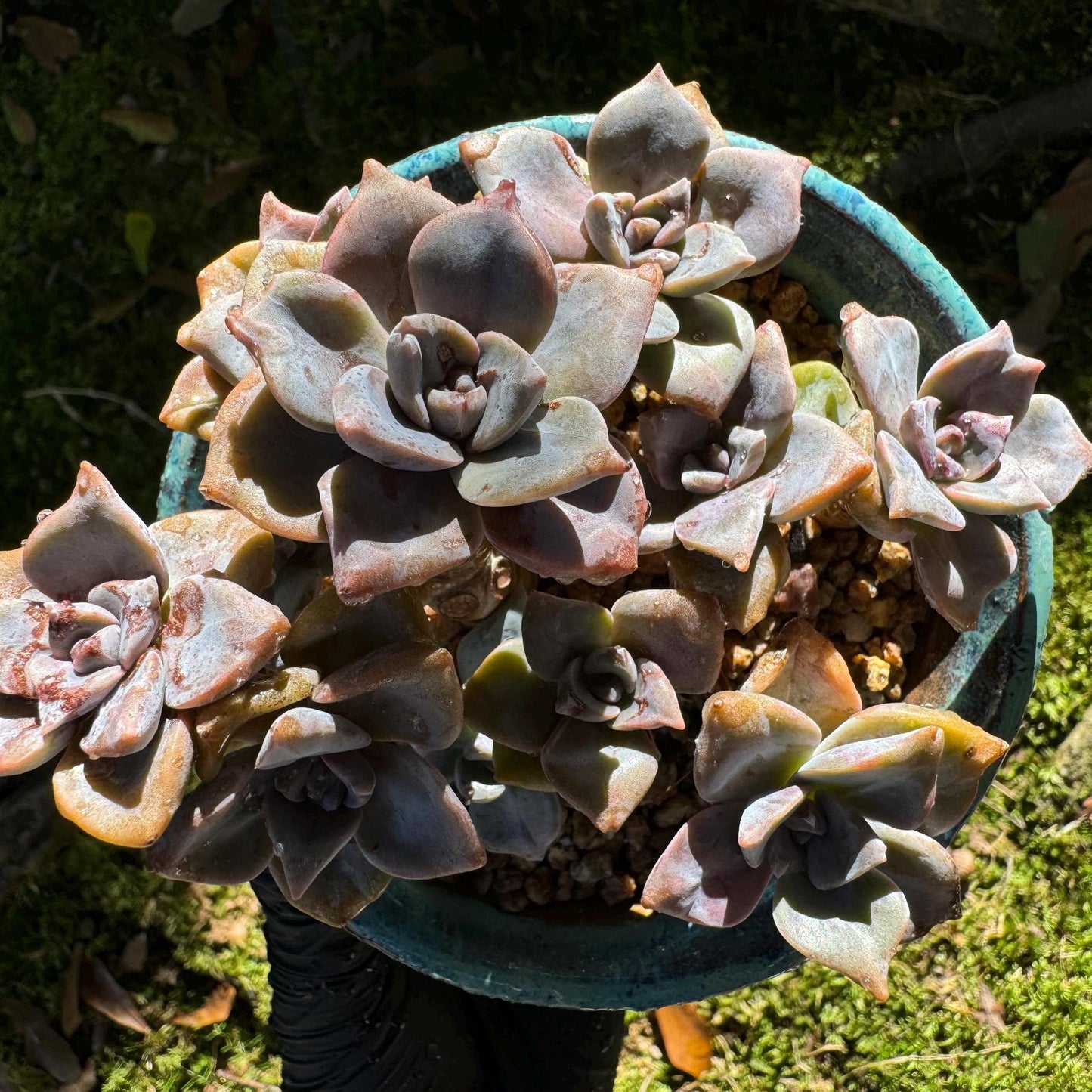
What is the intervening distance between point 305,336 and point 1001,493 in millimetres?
442

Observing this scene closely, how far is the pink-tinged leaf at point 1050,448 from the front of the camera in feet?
2.48

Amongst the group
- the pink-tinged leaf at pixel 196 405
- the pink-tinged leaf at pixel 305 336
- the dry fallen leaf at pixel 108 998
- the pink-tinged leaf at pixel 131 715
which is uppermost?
the pink-tinged leaf at pixel 305 336

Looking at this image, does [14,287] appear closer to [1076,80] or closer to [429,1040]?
[429,1040]

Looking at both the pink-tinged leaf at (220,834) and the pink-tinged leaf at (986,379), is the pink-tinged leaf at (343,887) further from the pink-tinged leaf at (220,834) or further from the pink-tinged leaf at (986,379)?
the pink-tinged leaf at (986,379)

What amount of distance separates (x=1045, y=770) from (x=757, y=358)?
93 cm

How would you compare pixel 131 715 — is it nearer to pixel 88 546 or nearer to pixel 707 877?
pixel 88 546

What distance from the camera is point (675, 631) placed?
2.37ft

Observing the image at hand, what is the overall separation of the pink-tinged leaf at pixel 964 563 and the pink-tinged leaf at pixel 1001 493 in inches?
0.9

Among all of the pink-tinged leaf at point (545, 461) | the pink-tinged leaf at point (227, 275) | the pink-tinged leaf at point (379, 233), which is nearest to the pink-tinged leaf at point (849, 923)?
the pink-tinged leaf at point (545, 461)

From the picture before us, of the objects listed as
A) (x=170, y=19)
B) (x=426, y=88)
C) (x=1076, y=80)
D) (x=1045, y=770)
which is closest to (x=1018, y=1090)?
(x=1045, y=770)

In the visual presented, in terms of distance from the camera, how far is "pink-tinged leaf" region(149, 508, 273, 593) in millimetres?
688

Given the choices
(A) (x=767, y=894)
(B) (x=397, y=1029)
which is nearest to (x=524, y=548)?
(A) (x=767, y=894)

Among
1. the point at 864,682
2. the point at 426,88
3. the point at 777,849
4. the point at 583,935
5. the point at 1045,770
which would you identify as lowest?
the point at 1045,770

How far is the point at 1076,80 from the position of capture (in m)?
1.44
